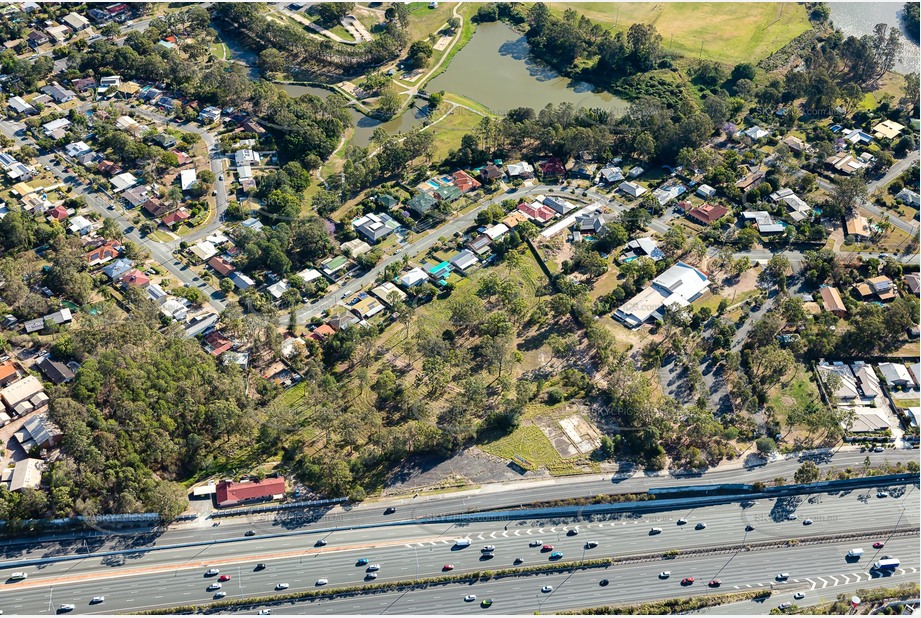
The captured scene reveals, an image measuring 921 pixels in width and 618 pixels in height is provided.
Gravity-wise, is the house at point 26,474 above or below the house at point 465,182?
below

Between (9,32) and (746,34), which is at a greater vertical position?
(746,34)

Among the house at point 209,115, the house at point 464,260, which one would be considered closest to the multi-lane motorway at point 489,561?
the house at point 464,260

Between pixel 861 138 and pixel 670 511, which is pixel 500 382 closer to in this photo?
pixel 670 511

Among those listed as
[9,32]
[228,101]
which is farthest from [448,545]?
[9,32]

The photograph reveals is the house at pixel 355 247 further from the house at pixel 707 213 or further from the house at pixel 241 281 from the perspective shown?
the house at pixel 707 213

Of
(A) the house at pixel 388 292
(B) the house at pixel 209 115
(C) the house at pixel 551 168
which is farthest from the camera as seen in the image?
(B) the house at pixel 209 115

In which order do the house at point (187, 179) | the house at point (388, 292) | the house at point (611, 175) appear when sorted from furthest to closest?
the house at point (611, 175)
the house at point (187, 179)
the house at point (388, 292)

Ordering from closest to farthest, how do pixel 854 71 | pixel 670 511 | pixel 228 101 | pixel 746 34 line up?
pixel 670 511 < pixel 228 101 < pixel 854 71 < pixel 746 34
